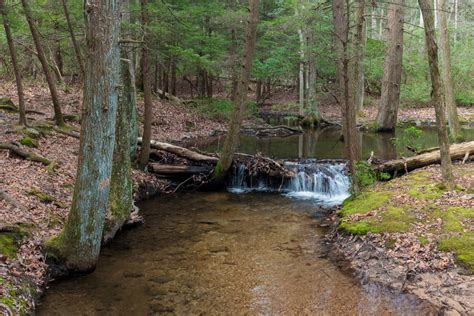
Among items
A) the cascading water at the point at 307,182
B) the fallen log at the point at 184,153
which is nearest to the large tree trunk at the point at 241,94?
the fallen log at the point at 184,153

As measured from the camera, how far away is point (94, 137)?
620 cm

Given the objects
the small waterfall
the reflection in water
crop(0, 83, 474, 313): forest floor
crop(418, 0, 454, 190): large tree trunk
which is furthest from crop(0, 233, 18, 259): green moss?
the reflection in water

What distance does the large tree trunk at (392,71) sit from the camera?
1859cm

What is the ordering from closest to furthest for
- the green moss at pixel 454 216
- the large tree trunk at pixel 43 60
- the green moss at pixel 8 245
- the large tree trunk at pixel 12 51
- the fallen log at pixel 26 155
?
the green moss at pixel 8 245 → the green moss at pixel 454 216 → the large tree trunk at pixel 12 51 → the fallen log at pixel 26 155 → the large tree trunk at pixel 43 60

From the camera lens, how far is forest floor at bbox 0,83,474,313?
5980 millimetres

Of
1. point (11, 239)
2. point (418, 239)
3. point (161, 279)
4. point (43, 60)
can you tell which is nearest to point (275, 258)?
point (161, 279)

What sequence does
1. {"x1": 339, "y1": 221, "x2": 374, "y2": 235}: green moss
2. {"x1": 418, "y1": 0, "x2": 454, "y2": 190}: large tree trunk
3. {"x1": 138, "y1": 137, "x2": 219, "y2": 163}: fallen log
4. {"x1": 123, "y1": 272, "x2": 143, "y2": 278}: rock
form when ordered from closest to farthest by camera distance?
1. {"x1": 123, "y1": 272, "x2": 143, "y2": 278}: rock
2. {"x1": 418, "y1": 0, "x2": 454, "y2": 190}: large tree trunk
3. {"x1": 339, "y1": 221, "x2": 374, "y2": 235}: green moss
4. {"x1": 138, "y1": 137, "x2": 219, "y2": 163}: fallen log

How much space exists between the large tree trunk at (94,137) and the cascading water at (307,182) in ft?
23.1

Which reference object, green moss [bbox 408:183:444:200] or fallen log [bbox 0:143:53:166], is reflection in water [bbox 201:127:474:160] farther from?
fallen log [bbox 0:143:53:166]

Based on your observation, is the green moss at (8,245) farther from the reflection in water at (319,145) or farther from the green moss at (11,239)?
the reflection in water at (319,145)

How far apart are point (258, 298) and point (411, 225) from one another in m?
3.22

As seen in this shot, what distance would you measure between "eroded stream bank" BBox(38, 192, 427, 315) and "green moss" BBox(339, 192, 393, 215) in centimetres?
82

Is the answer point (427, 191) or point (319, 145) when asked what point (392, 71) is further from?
point (427, 191)

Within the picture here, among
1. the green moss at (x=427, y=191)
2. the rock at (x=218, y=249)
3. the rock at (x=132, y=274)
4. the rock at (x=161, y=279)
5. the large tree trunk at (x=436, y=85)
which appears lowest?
the rock at (x=161, y=279)
